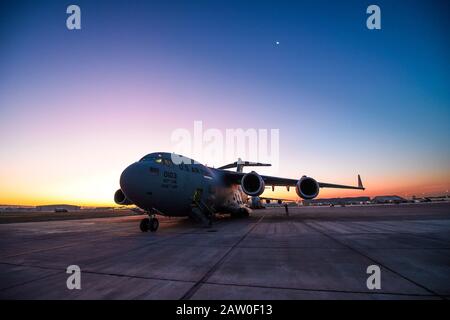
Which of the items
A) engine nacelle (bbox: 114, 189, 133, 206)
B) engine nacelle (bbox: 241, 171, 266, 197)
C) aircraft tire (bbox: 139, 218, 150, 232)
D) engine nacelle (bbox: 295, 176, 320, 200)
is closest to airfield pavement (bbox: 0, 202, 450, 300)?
aircraft tire (bbox: 139, 218, 150, 232)

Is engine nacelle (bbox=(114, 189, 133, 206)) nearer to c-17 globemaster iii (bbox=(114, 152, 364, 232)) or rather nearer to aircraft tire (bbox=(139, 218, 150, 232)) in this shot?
c-17 globemaster iii (bbox=(114, 152, 364, 232))

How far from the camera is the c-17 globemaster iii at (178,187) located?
9.52m

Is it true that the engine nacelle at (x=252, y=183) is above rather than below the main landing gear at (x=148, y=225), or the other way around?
above

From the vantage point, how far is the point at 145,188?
9508 millimetres

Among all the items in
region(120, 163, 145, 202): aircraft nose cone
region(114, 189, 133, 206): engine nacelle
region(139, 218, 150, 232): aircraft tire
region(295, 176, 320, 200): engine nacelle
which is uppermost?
region(120, 163, 145, 202): aircraft nose cone

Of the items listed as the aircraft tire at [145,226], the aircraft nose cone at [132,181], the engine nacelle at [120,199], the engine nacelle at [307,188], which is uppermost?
the aircraft nose cone at [132,181]

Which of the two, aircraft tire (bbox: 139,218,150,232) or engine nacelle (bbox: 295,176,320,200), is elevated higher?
engine nacelle (bbox: 295,176,320,200)

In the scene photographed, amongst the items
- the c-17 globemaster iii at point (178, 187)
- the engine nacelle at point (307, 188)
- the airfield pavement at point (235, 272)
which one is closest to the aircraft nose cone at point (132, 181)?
the c-17 globemaster iii at point (178, 187)

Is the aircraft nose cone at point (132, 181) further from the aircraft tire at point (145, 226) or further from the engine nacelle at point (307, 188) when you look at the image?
the engine nacelle at point (307, 188)

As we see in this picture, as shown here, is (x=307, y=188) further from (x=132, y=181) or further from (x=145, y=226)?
(x=132, y=181)

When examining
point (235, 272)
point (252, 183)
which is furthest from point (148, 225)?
point (235, 272)

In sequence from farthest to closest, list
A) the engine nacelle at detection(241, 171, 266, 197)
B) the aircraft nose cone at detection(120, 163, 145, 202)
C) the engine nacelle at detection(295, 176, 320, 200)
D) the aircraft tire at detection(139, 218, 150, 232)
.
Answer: the engine nacelle at detection(295, 176, 320, 200)
the engine nacelle at detection(241, 171, 266, 197)
the aircraft tire at detection(139, 218, 150, 232)
the aircraft nose cone at detection(120, 163, 145, 202)

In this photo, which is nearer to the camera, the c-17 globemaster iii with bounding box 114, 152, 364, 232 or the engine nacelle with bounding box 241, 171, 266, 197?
the c-17 globemaster iii with bounding box 114, 152, 364, 232

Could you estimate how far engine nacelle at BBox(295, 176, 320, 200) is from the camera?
1572cm
